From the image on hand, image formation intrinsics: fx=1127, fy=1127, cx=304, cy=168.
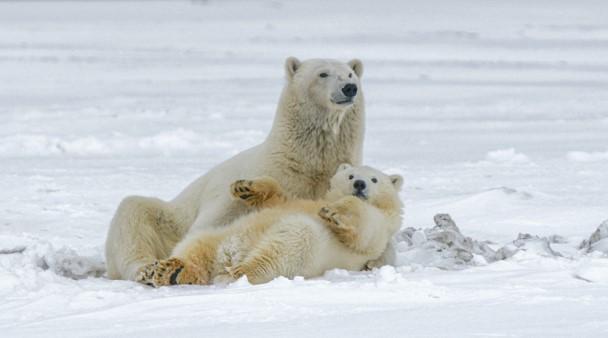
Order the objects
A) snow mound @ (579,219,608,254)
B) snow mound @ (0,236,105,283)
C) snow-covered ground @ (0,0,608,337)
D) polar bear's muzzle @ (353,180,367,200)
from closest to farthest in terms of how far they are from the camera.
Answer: snow-covered ground @ (0,0,608,337)
polar bear's muzzle @ (353,180,367,200)
snow mound @ (0,236,105,283)
snow mound @ (579,219,608,254)

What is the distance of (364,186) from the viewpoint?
4.70 metres

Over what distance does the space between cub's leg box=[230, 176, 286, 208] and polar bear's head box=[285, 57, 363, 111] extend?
1.90ft

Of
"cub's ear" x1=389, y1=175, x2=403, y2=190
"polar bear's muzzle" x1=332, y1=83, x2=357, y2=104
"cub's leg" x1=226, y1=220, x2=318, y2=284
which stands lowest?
"cub's leg" x1=226, y1=220, x2=318, y2=284

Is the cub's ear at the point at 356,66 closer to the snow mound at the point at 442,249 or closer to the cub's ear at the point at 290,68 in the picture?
the cub's ear at the point at 290,68

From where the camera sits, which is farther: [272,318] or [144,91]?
[144,91]

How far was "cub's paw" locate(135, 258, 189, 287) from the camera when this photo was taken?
4.21 m

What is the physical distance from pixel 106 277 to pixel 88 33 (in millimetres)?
19364

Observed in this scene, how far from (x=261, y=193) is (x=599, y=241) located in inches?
66.1

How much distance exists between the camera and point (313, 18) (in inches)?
1093

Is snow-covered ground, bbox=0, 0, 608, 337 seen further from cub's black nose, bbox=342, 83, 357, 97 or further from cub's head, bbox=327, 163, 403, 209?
cub's black nose, bbox=342, 83, 357, 97

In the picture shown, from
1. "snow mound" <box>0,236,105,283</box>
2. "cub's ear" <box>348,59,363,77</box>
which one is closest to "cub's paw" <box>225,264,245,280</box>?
"snow mound" <box>0,236,105,283</box>

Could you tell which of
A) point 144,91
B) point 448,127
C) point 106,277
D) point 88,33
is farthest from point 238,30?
point 106,277

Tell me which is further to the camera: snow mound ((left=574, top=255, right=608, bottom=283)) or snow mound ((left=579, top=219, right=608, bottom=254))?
snow mound ((left=579, top=219, right=608, bottom=254))

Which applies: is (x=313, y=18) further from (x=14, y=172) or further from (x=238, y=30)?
(x=14, y=172)
